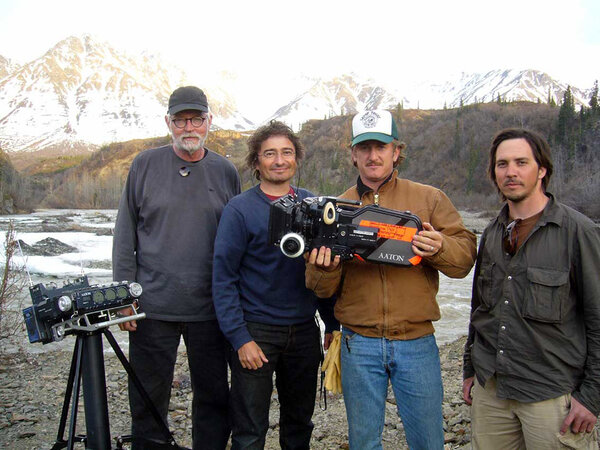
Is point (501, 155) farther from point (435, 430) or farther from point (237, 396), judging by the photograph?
point (237, 396)

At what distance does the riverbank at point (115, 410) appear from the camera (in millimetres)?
4496

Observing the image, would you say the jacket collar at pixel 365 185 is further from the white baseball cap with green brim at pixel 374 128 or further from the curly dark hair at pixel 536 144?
the curly dark hair at pixel 536 144

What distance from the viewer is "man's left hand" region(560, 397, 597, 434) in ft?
7.55

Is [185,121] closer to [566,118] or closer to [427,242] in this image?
[427,242]

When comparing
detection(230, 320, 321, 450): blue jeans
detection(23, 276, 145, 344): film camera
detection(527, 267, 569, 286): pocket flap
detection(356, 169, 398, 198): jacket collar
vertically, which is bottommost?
detection(230, 320, 321, 450): blue jeans

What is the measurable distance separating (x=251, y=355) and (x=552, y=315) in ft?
5.46

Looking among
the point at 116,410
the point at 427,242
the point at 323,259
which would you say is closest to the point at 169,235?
the point at 323,259

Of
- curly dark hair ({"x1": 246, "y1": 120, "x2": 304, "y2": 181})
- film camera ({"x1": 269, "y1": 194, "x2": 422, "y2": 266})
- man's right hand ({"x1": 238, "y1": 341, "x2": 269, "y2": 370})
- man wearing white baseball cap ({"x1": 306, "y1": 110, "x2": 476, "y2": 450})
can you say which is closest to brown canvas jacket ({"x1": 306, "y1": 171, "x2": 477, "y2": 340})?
man wearing white baseball cap ({"x1": 306, "y1": 110, "x2": 476, "y2": 450})

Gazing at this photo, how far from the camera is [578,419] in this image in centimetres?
231

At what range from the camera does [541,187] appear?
2.67 m

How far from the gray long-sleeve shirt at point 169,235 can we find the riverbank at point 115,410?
198 cm

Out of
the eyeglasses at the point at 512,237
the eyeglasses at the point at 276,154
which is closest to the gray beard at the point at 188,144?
the eyeglasses at the point at 276,154

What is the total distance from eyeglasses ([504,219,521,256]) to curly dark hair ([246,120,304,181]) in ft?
4.77

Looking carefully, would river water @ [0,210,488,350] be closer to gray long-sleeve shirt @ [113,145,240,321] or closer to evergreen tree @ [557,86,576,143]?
gray long-sleeve shirt @ [113,145,240,321]
